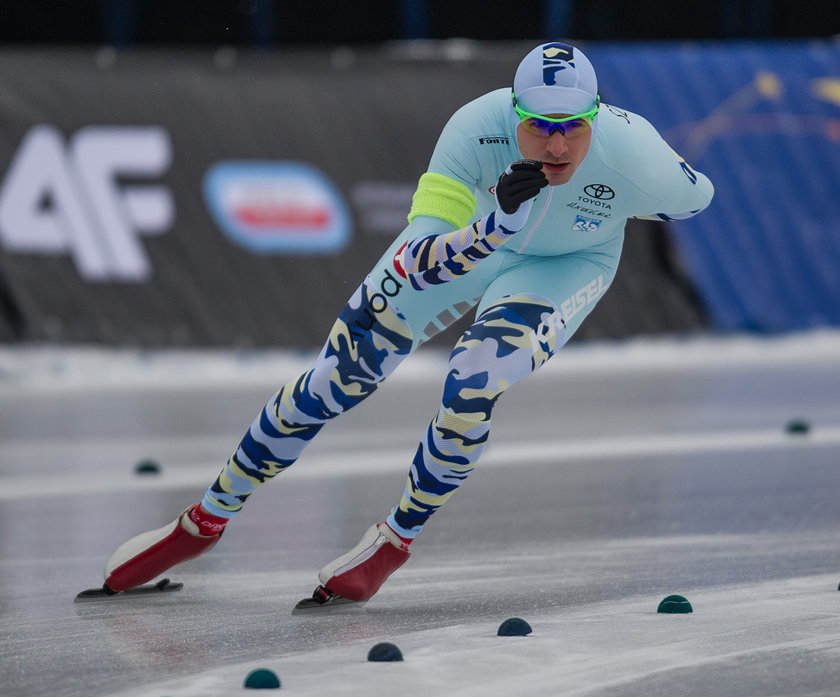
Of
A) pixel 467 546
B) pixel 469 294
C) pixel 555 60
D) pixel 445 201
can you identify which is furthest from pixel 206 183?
pixel 555 60

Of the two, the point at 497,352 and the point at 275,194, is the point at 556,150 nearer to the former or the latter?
the point at 497,352

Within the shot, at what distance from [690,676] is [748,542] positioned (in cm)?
176

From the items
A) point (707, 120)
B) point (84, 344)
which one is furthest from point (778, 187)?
point (84, 344)

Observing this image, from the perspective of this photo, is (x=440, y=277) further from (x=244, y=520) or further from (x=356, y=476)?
(x=356, y=476)

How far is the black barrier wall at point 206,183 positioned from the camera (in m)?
9.97

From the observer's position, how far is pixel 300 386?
12.9 feet

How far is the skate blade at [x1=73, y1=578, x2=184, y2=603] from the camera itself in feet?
12.8

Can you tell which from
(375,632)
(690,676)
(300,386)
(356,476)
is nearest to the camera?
(690,676)

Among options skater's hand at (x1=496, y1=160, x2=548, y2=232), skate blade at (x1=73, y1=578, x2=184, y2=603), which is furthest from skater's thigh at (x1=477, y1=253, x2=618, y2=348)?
skate blade at (x1=73, y1=578, x2=184, y2=603)

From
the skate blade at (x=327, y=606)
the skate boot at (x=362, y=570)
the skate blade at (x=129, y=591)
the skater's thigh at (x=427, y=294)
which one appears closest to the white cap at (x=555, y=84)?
the skater's thigh at (x=427, y=294)

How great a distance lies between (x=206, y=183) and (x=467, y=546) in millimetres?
6084

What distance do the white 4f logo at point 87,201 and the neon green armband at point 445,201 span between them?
257 inches

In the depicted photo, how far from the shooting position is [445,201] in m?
3.77

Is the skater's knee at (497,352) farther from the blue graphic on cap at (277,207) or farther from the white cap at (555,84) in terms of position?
the blue graphic on cap at (277,207)
